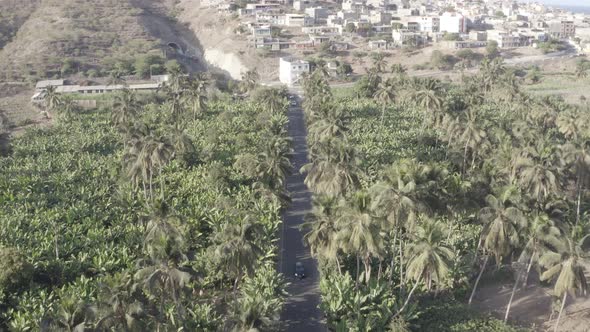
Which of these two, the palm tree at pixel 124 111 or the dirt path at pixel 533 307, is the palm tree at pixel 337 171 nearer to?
the dirt path at pixel 533 307

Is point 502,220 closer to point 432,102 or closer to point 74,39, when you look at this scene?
point 432,102

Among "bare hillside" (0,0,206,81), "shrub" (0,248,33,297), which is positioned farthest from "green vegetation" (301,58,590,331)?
"bare hillside" (0,0,206,81)

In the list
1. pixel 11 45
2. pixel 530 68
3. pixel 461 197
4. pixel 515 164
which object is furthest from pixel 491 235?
pixel 11 45

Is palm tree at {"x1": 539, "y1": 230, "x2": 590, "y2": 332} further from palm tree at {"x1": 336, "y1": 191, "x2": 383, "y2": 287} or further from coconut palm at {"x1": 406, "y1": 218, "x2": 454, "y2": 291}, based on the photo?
palm tree at {"x1": 336, "y1": 191, "x2": 383, "y2": 287}

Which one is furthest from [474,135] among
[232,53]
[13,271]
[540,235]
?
[232,53]

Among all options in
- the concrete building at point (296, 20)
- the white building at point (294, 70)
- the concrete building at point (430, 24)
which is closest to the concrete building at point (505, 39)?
the concrete building at point (430, 24)

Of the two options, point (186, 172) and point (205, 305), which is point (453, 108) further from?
point (205, 305)
